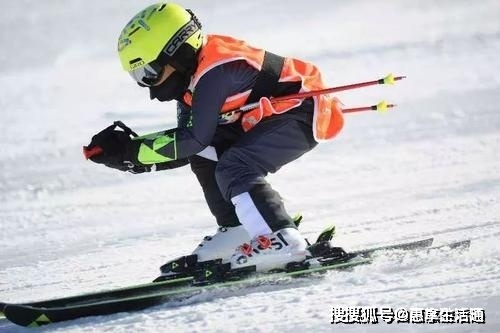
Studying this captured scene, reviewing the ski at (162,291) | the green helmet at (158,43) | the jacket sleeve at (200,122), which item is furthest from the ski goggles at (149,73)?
the ski at (162,291)

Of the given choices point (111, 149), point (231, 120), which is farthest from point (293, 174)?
point (111, 149)

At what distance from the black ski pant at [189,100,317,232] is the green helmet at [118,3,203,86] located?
18.3 inches

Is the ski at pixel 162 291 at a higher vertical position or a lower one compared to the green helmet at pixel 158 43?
lower

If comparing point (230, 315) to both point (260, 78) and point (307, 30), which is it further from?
point (307, 30)

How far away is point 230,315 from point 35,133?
23.6ft

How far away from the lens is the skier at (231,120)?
4062 millimetres

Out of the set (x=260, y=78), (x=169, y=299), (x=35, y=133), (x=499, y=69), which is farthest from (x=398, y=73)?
(x=169, y=299)

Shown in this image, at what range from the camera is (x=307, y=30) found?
50.6 feet

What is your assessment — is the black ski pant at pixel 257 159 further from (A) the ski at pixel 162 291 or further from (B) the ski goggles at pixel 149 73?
(B) the ski goggles at pixel 149 73

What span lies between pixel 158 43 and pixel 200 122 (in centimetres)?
47

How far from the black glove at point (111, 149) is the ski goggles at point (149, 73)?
0.31m

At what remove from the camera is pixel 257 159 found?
4.19 meters

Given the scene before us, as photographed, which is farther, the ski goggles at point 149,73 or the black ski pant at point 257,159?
the ski goggles at point 149,73

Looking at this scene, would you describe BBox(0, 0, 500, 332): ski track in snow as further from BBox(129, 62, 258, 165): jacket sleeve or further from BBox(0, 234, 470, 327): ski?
BBox(129, 62, 258, 165): jacket sleeve
